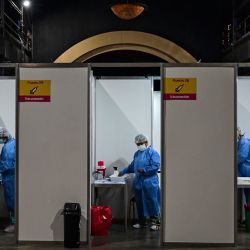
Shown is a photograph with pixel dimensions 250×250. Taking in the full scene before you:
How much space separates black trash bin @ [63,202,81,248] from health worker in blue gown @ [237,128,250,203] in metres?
2.71

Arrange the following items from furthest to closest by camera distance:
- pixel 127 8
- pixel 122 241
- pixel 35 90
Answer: pixel 127 8, pixel 122 241, pixel 35 90

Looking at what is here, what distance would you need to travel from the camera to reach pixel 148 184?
22.7ft

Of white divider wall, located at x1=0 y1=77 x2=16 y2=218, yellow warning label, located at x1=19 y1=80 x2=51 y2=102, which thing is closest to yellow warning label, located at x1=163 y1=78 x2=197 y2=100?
yellow warning label, located at x1=19 y1=80 x2=51 y2=102

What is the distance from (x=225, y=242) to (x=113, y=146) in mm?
2466

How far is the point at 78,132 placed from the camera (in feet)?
18.9

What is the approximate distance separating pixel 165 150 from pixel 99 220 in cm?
140

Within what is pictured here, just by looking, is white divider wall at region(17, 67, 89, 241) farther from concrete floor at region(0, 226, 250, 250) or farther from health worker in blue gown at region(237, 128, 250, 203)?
health worker in blue gown at region(237, 128, 250, 203)

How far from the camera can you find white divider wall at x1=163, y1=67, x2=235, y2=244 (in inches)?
225

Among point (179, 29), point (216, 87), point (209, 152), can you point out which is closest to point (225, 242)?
point (209, 152)

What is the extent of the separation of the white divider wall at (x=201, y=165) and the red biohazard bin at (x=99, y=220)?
40.0 inches

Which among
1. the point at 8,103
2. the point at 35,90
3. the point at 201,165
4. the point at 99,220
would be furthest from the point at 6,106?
the point at 201,165

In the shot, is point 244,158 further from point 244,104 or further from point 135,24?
point 135,24

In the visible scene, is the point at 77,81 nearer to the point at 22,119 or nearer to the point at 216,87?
the point at 22,119

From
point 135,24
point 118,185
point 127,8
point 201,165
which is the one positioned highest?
point 135,24
